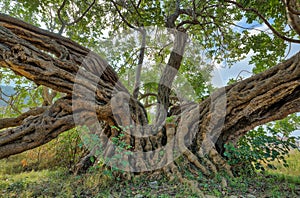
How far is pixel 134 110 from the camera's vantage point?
359 centimetres

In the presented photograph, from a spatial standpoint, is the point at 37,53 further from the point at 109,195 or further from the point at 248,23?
the point at 248,23

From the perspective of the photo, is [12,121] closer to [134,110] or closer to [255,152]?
[134,110]

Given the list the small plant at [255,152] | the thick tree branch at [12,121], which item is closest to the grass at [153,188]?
the small plant at [255,152]

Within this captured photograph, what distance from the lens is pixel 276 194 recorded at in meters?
2.07

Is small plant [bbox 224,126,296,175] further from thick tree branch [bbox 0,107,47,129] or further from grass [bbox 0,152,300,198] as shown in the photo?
thick tree branch [bbox 0,107,47,129]

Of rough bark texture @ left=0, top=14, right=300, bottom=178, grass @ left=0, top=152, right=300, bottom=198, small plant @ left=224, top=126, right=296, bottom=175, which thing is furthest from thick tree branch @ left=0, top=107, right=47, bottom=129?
small plant @ left=224, top=126, right=296, bottom=175

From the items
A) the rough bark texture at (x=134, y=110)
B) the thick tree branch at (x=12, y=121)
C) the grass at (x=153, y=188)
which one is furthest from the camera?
the thick tree branch at (x=12, y=121)

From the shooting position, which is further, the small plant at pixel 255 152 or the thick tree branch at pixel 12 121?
the thick tree branch at pixel 12 121

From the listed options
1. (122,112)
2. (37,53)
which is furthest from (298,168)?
(37,53)

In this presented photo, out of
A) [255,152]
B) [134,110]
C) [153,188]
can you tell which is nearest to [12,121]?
[134,110]

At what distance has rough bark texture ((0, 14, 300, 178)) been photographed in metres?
2.74

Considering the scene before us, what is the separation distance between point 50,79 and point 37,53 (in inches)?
17.3

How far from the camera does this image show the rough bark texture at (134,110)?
108 inches

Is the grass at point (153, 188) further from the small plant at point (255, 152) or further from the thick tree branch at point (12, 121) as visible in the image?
the thick tree branch at point (12, 121)
